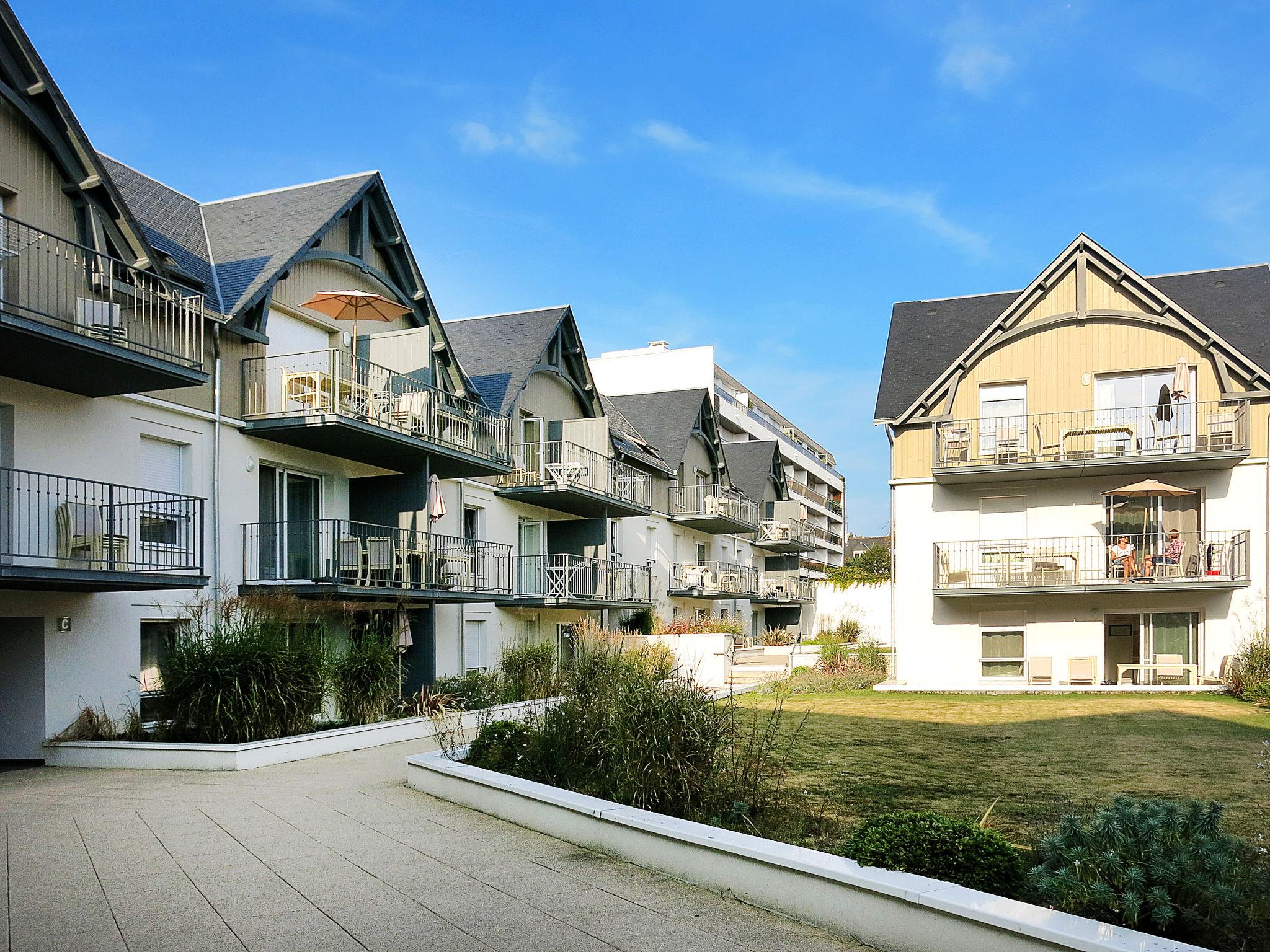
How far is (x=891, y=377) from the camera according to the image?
2778cm

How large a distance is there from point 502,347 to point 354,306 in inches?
380

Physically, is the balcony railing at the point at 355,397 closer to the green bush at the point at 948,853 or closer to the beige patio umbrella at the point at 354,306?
the beige patio umbrella at the point at 354,306

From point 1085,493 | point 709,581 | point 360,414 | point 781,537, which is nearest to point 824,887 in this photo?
point 360,414

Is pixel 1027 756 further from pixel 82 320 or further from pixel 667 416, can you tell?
pixel 667 416

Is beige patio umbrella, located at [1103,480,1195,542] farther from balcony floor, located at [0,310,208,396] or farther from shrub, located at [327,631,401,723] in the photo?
balcony floor, located at [0,310,208,396]

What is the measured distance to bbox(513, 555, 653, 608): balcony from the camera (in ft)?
83.4

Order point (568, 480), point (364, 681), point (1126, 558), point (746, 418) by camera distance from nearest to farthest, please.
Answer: point (364, 681) → point (1126, 558) → point (568, 480) → point (746, 418)

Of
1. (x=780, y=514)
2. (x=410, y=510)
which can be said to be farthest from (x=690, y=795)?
(x=780, y=514)

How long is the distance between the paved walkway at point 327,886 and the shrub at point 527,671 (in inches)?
343

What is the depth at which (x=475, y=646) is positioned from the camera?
79.3ft

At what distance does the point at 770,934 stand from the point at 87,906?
12.9 feet

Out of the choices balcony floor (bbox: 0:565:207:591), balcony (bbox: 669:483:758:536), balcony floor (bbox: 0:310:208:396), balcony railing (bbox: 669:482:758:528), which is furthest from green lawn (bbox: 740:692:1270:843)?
balcony railing (bbox: 669:482:758:528)

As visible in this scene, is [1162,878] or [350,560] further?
[350,560]

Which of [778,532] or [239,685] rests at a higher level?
[778,532]
